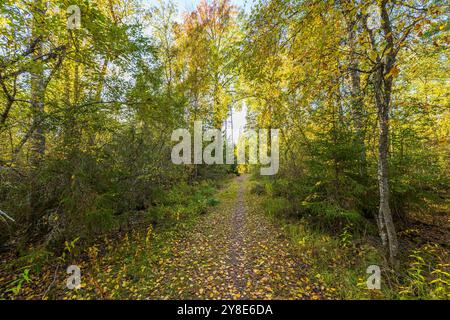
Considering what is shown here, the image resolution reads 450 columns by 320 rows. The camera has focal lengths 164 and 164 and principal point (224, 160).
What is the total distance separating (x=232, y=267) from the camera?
3584 mm

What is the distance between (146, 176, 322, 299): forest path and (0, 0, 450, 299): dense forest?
0.04 m

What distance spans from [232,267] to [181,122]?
4.66 meters

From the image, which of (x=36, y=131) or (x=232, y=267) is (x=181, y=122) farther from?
(x=232, y=267)

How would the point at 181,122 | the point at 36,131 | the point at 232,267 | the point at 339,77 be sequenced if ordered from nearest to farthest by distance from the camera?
the point at 339,77 < the point at 232,267 < the point at 36,131 < the point at 181,122

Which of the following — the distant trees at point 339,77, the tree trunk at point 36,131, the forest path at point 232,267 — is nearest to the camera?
the distant trees at point 339,77

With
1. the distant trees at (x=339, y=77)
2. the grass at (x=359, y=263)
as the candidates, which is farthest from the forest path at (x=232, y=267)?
the distant trees at (x=339, y=77)

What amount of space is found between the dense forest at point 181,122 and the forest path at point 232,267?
35mm

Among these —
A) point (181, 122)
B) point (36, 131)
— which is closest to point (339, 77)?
point (181, 122)

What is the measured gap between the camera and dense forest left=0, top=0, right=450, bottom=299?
291 centimetres

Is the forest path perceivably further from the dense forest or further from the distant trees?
the distant trees

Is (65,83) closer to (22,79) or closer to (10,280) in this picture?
(22,79)

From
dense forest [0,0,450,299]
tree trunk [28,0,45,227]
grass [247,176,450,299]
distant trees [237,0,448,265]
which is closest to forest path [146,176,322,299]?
dense forest [0,0,450,299]

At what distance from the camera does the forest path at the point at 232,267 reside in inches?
113

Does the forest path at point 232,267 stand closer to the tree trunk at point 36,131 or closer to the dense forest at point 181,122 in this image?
the dense forest at point 181,122
